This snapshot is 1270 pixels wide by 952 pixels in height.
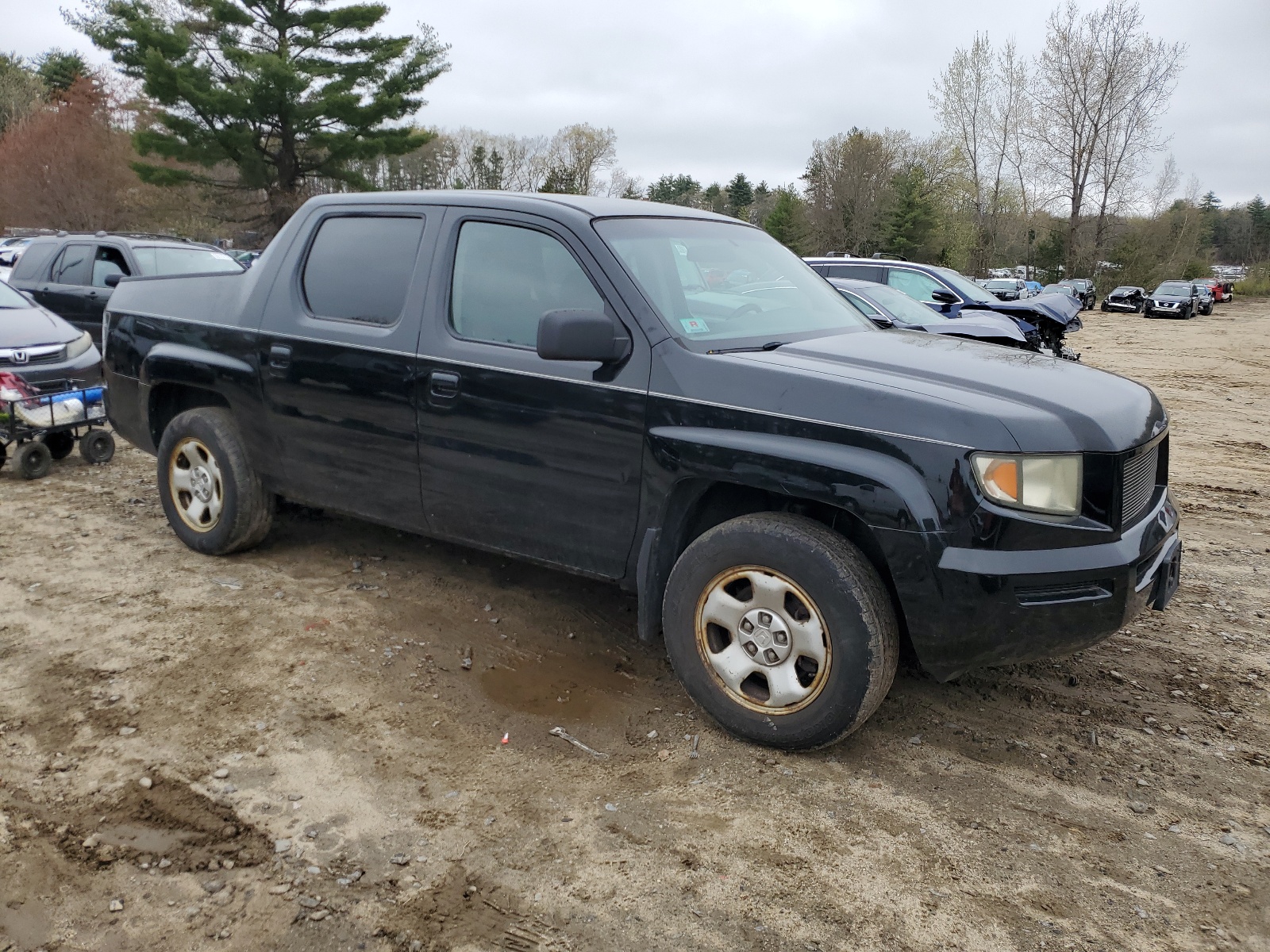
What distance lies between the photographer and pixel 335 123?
1276 inches

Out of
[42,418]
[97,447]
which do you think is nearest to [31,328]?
[42,418]

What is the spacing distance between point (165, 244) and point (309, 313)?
27.3 feet

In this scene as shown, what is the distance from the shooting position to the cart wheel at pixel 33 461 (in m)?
6.90

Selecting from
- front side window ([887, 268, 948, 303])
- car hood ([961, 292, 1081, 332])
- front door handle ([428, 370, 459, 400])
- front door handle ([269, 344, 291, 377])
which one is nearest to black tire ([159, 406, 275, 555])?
front door handle ([269, 344, 291, 377])

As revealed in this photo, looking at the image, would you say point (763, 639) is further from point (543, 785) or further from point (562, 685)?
point (562, 685)

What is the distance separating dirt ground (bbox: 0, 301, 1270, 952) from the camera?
8.43 ft

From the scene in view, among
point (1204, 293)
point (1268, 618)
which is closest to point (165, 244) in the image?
point (1268, 618)

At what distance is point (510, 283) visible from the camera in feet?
12.9

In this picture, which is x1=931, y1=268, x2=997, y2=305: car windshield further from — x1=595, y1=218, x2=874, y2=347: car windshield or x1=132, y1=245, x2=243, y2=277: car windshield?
x1=595, y1=218, x2=874, y2=347: car windshield

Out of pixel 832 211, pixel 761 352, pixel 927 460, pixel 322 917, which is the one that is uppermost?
pixel 832 211

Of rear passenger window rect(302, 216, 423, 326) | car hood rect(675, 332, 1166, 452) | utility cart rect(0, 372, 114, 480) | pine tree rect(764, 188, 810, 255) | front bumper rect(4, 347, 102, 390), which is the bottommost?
utility cart rect(0, 372, 114, 480)

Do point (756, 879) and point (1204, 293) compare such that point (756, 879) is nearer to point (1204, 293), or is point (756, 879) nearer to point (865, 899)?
point (865, 899)

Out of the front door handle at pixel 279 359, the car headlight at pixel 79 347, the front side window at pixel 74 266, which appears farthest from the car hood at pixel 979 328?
the front side window at pixel 74 266

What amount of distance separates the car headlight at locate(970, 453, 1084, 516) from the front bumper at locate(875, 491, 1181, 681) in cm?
15
